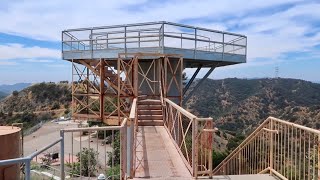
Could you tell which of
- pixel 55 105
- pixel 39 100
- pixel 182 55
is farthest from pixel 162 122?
pixel 39 100

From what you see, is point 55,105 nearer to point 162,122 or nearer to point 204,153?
point 162,122

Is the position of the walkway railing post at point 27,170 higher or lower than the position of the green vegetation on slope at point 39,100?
higher

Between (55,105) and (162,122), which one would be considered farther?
(55,105)

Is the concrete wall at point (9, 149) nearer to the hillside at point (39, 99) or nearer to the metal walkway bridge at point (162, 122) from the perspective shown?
the metal walkway bridge at point (162, 122)

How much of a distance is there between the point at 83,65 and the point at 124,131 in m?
13.4

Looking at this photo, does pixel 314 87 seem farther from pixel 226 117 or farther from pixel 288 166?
pixel 288 166

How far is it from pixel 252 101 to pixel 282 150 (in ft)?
236

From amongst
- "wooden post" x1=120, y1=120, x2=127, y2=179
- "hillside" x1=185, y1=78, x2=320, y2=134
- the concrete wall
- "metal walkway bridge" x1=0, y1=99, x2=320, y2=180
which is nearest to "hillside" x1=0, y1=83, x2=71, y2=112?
"hillside" x1=185, y1=78, x2=320, y2=134

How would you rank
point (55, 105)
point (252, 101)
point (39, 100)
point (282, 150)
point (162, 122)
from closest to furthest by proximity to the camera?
1. point (282, 150)
2. point (162, 122)
3. point (252, 101)
4. point (55, 105)
5. point (39, 100)

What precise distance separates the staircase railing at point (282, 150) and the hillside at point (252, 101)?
43.7 meters

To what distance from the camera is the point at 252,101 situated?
252 ft

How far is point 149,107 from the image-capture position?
1468cm

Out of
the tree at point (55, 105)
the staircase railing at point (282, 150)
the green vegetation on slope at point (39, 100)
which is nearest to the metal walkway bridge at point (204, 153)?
the staircase railing at point (282, 150)

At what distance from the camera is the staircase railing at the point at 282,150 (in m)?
6.12
